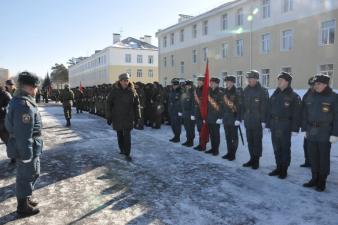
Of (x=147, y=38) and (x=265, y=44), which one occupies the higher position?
(x=147, y=38)

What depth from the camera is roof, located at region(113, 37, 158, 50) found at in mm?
57013

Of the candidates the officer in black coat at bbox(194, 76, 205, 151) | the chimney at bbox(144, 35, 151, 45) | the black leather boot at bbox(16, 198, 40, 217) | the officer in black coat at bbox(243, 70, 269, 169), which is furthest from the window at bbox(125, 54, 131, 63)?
the black leather boot at bbox(16, 198, 40, 217)

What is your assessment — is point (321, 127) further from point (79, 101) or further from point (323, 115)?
point (79, 101)

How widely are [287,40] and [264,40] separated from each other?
2322mm

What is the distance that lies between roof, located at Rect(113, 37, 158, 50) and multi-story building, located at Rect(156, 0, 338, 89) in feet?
69.6

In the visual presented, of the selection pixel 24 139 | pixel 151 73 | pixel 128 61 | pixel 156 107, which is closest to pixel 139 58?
pixel 128 61

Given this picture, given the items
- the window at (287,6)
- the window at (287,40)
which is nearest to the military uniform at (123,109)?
the window at (287,40)

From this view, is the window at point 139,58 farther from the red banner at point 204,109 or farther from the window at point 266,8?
the red banner at point 204,109

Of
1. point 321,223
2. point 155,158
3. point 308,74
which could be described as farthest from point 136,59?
point 321,223

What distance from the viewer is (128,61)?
56531 mm

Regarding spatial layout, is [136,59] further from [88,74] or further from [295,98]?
[295,98]

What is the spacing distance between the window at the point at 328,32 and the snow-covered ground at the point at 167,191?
48.3 ft

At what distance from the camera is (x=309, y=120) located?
221 inches

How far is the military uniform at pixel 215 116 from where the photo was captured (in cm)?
814
